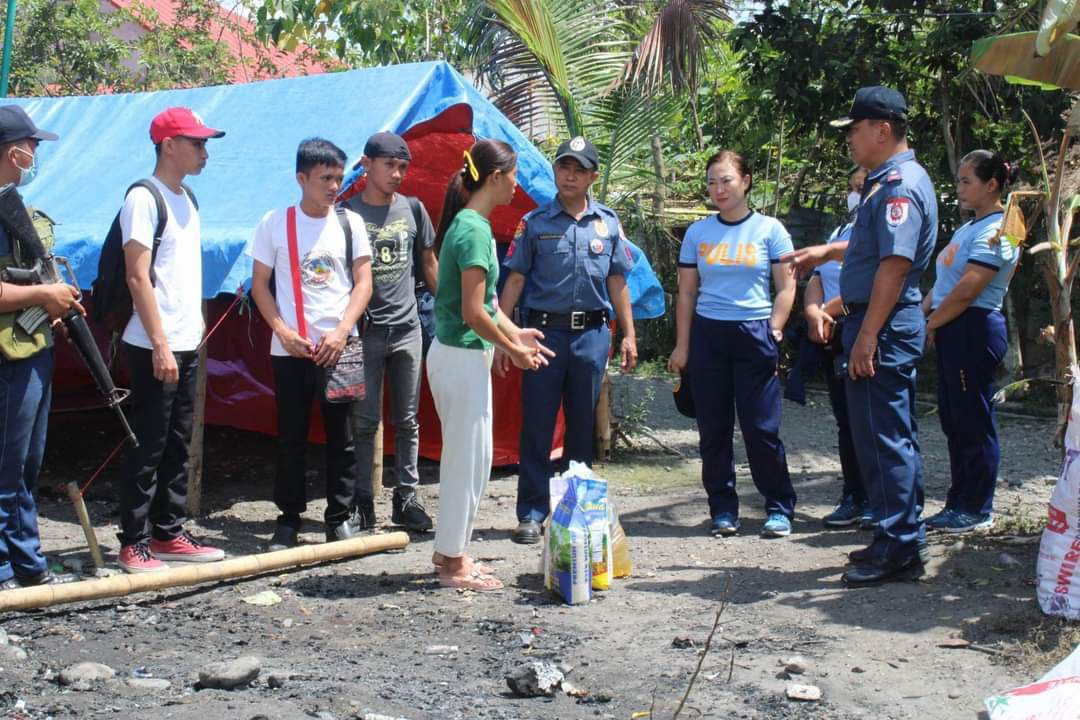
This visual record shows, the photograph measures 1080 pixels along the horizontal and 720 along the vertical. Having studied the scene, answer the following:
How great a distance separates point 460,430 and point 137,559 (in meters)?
1.59

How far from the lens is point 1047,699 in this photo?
335cm

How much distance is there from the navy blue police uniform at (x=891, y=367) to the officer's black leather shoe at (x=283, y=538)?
8.78ft

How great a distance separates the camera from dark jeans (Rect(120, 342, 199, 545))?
511 cm

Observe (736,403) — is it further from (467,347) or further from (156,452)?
(156,452)

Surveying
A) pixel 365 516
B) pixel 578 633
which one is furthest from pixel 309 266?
pixel 578 633

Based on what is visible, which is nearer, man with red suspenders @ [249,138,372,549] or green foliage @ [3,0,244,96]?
man with red suspenders @ [249,138,372,549]

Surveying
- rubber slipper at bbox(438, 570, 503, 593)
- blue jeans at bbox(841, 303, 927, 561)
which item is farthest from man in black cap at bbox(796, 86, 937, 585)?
rubber slipper at bbox(438, 570, 503, 593)

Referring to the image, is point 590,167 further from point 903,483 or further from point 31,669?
point 31,669

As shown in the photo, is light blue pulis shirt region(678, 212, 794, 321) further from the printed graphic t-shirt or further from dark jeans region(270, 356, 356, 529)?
dark jeans region(270, 356, 356, 529)

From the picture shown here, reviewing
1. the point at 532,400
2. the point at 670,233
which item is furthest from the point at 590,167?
the point at 670,233

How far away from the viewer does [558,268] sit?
580 centimetres

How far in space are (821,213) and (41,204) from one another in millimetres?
7665

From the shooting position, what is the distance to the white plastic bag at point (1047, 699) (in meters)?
3.28

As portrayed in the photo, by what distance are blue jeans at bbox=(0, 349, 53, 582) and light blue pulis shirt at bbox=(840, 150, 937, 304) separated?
3.30m
